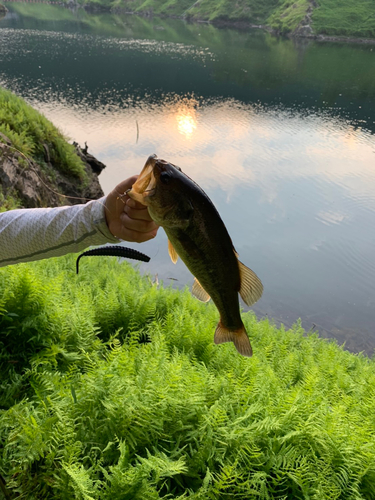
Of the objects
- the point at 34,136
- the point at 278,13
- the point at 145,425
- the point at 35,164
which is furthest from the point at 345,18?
the point at 145,425

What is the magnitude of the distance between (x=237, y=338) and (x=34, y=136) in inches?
366

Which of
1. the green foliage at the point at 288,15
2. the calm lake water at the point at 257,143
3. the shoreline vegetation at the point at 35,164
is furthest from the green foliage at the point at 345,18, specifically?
the shoreline vegetation at the point at 35,164

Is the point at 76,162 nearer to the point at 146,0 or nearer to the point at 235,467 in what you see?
the point at 235,467

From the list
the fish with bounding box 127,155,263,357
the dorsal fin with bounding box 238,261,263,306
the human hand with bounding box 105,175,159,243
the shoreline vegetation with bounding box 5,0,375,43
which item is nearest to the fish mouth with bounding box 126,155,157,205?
the fish with bounding box 127,155,263,357

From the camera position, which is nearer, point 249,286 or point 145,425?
point 249,286

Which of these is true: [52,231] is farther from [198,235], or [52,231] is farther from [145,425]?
[145,425]

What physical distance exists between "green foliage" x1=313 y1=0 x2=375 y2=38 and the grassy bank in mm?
72638

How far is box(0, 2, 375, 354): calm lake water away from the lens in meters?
10.5

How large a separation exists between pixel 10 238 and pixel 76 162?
9.17m

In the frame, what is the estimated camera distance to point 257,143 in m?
19.0

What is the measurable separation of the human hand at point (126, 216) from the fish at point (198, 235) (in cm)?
13

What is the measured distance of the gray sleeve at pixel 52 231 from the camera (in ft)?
7.17

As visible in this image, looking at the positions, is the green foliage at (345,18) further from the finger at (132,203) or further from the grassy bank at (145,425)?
the finger at (132,203)

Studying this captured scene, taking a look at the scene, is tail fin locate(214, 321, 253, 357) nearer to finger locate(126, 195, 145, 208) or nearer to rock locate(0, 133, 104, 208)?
finger locate(126, 195, 145, 208)
